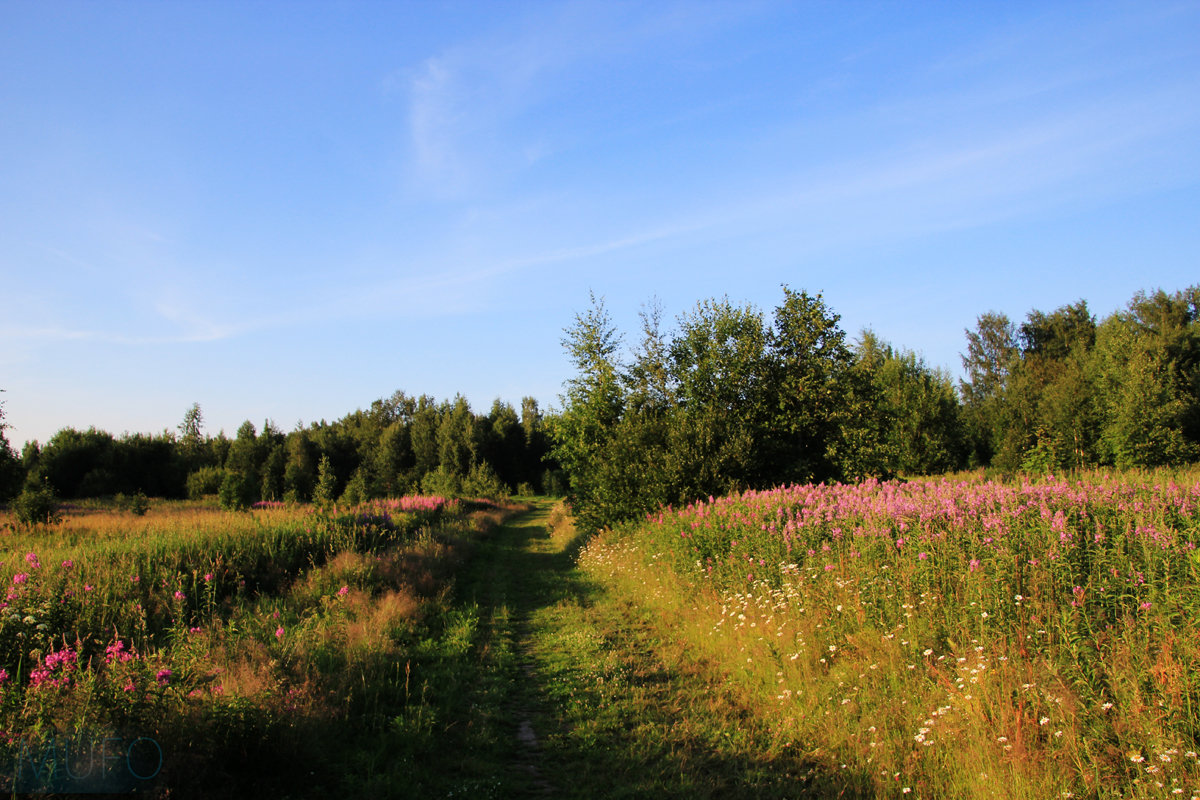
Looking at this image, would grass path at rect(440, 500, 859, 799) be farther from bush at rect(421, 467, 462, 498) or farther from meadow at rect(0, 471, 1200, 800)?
bush at rect(421, 467, 462, 498)

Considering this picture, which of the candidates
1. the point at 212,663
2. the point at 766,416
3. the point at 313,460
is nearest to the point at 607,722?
the point at 212,663

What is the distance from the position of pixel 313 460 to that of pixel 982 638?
65745 millimetres

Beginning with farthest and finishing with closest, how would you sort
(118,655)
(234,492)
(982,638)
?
(234,492) → (982,638) → (118,655)

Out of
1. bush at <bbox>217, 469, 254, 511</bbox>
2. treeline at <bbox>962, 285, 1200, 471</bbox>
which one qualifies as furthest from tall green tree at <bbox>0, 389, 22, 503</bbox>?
treeline at <bbox>962, 285, 1200, 471</bbox>

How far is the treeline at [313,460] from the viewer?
145ft

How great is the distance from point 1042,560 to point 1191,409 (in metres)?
44.6

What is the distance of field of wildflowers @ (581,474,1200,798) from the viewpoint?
3768 mm

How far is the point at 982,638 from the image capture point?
193 inches

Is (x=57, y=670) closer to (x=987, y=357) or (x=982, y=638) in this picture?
(x=982, y=638)

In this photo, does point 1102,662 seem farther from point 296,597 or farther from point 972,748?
point 296,597

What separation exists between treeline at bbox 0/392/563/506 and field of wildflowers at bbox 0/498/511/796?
19.3m

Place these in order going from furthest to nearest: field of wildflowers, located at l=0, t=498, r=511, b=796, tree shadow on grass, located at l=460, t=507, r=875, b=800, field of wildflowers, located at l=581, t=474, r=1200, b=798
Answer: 1. tree shadow on grass, located at l=460, t=507, r=875, b=800
2. field of wildflowers, located at l=581, t=474, r=1200, b=798
3. field of wildflowers, located at l=0, t=498, r=511, b=796

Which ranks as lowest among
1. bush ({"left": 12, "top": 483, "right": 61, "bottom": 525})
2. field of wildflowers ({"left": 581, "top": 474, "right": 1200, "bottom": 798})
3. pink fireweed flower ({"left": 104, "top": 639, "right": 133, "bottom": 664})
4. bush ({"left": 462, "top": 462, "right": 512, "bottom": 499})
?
bush ({"left": 462, "top": 462, "right": 512, "bottom": 499})

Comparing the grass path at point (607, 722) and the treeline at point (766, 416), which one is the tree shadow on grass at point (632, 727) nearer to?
the grass path at point (607, 722)
